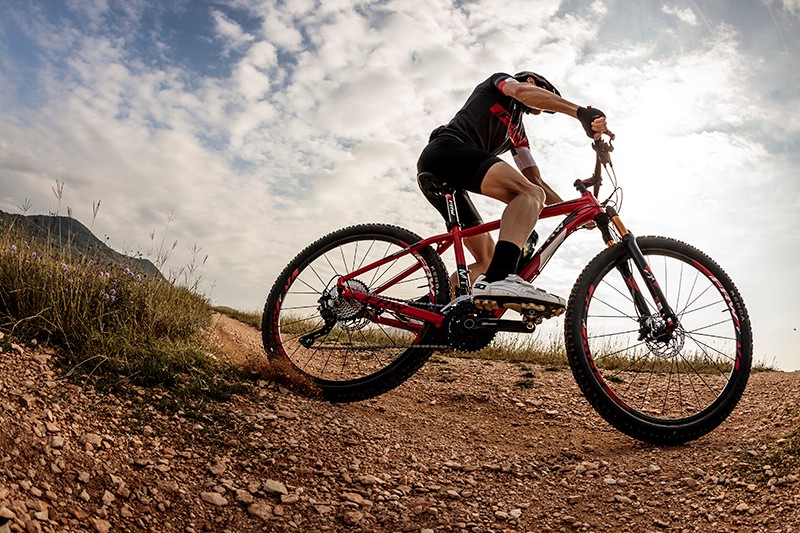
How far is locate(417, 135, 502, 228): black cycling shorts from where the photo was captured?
470 cm

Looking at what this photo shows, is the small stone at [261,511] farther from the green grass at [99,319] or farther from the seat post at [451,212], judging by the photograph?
the seat post at [451,212]

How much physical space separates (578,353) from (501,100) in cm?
222

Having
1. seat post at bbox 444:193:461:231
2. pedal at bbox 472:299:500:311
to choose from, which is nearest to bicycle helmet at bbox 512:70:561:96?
seat post at bbox 444:193:461:231

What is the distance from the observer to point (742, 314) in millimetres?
4945

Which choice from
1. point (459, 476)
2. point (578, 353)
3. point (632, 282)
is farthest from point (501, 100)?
point (459, 476)

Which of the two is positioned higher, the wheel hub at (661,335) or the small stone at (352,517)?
the wheel hub at (661,335)

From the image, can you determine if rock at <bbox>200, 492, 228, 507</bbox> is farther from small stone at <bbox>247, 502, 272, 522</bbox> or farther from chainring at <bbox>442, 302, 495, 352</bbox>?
chainring at <bbox>442, 302, 495, 352</bbox>

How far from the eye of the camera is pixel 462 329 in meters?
4.65

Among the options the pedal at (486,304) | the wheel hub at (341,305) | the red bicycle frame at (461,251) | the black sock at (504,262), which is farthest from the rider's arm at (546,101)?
the wheel hub at (341,305)

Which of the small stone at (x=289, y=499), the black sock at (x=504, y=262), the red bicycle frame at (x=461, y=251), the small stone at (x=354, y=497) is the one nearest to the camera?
Result: the small stone at (x=289, y=499)

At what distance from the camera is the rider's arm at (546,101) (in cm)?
463

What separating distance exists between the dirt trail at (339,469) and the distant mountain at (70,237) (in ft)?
6.39

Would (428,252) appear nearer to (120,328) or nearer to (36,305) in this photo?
(120,328)

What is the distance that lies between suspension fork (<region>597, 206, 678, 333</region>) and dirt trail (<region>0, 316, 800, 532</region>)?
1.02 metres
